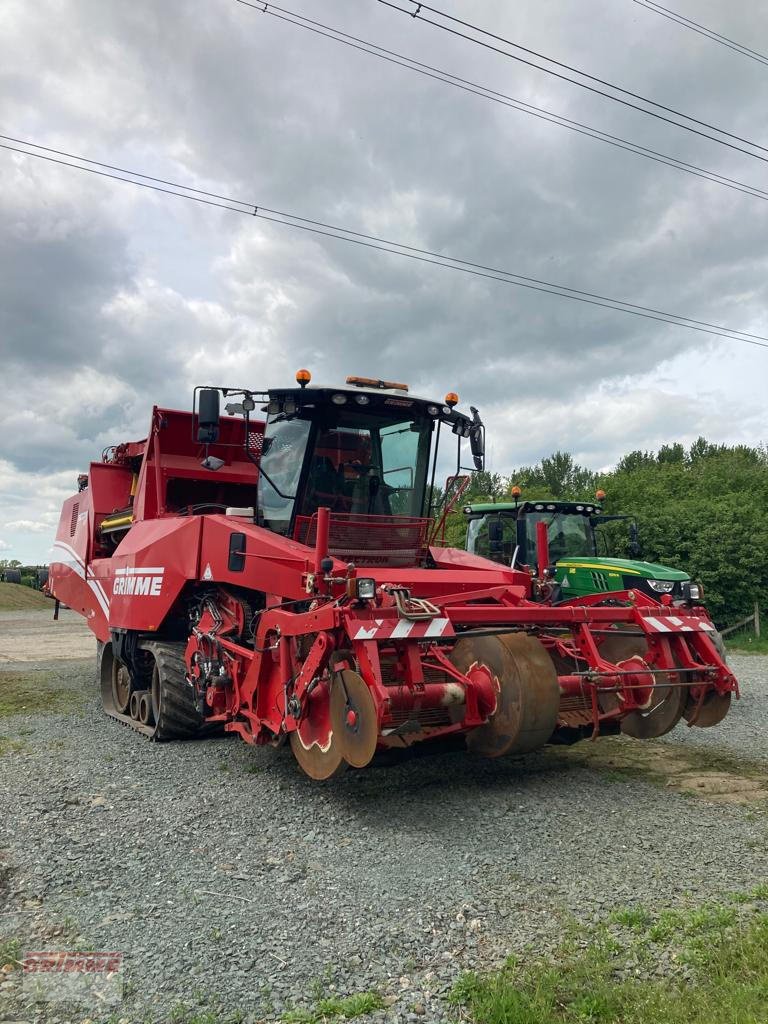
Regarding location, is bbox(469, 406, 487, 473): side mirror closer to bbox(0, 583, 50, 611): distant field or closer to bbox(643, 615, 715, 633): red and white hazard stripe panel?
bbox(643, 615, 715, 633): red and white hazard stripe panel

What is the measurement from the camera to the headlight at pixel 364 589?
5.08 metres

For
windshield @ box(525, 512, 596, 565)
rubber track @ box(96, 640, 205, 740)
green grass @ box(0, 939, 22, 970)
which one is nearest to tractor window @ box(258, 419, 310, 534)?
rubber track @ box(96, 640, 205, 740)

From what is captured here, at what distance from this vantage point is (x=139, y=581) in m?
8.13

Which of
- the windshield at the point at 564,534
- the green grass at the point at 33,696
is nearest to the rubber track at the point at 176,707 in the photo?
the green grass at the point at 33,696

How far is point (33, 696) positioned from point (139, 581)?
3.74m

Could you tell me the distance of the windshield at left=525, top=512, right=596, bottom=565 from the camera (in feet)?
38.3

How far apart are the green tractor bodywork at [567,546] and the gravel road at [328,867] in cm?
487

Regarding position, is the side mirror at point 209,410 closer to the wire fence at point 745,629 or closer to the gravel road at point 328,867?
the gravel road at point 328,867

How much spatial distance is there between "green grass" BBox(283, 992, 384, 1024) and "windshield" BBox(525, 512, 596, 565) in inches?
352

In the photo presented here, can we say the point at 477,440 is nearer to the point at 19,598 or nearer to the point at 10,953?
the point at 10,953

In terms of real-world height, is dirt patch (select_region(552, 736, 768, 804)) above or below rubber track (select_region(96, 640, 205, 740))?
below

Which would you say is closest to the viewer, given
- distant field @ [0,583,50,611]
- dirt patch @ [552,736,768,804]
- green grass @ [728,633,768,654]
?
dirt patch @ [552,736,768,804]

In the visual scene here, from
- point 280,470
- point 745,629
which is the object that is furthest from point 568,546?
point 745,629

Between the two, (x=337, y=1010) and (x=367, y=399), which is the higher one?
(x=367, y=399)
